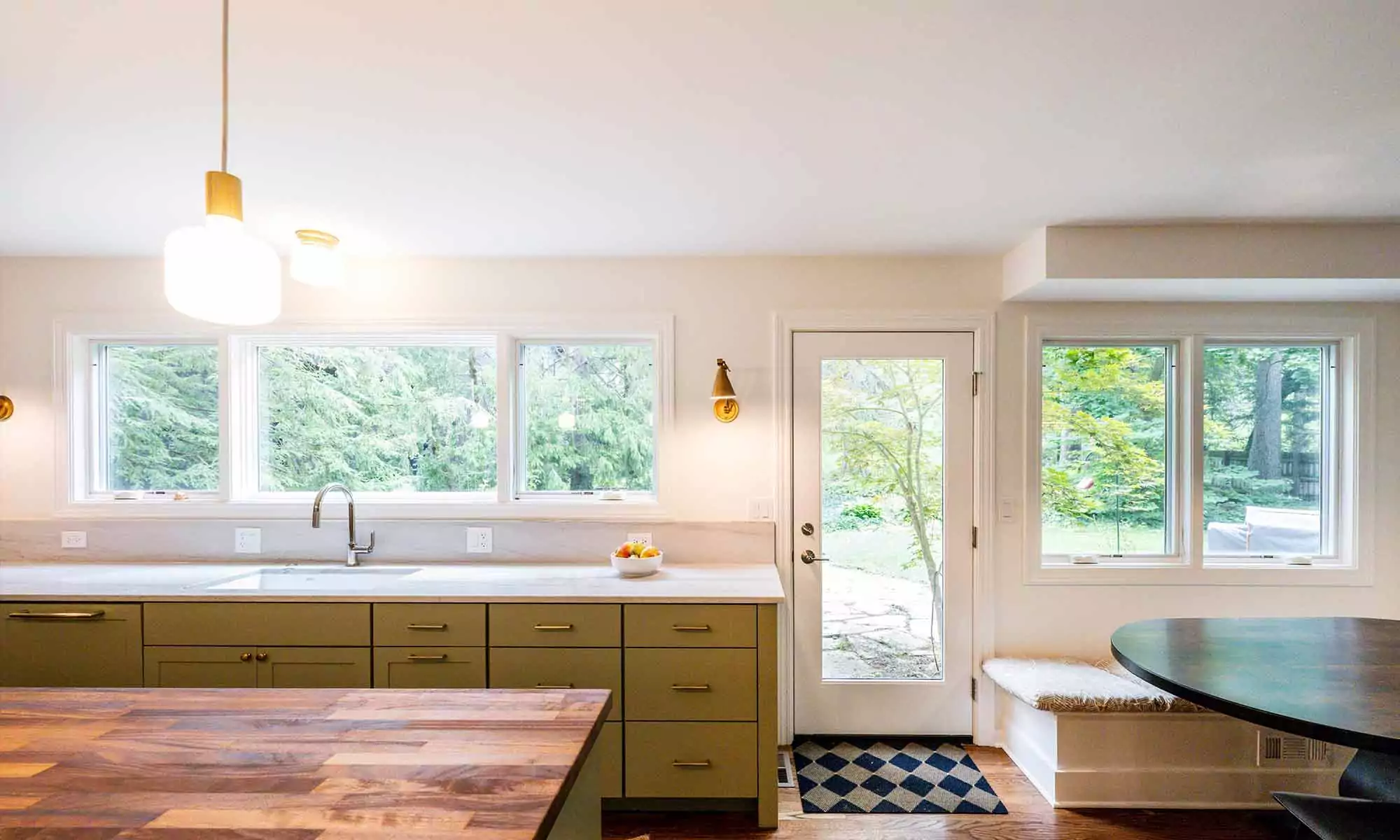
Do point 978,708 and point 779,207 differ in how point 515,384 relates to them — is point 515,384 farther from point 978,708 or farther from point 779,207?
point 978,708

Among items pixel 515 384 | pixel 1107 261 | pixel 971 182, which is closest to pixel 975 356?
pixel 1107 261

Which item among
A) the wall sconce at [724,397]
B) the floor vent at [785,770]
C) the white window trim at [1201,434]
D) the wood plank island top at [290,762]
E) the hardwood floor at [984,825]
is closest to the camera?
the wood plank island top at [290,762]

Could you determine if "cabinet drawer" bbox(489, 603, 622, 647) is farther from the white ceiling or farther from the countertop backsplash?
the white ceiling

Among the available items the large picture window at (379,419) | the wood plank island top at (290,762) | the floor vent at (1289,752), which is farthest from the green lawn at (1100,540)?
the large picture window at (379,419)

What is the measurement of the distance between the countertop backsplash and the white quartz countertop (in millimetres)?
49

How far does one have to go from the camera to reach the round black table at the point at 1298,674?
1532mm

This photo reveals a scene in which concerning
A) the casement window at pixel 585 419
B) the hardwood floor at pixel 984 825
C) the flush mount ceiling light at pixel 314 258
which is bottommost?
the hardwood floor at pixel 984 825

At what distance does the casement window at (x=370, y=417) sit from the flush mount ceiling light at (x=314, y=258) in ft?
4.30

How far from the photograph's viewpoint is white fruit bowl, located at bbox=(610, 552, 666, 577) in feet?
8.50

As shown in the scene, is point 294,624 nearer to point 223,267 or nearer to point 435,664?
point 435,664

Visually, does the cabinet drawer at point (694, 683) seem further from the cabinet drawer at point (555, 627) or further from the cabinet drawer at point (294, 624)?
the cabinet drawer at point (294, 624)

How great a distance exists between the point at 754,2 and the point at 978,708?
2868 millimetres

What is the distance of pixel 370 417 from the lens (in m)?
3.10

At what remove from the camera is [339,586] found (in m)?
2.58
